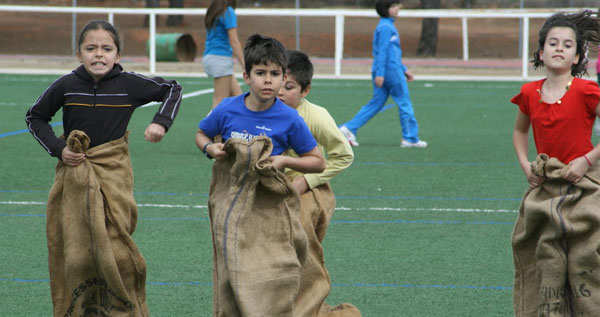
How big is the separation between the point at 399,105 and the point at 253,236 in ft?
25.9

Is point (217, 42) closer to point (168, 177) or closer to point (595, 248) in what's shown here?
point (168, 177)

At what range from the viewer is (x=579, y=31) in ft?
14.8

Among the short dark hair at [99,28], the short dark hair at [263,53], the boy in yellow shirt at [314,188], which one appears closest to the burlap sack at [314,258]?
the boy in yellow shirt at [314,188]

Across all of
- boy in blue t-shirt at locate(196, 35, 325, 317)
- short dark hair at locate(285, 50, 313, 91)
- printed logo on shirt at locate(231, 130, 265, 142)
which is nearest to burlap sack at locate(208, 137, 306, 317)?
boy in blue t-shirt at locate(196, 35, 325, 317)

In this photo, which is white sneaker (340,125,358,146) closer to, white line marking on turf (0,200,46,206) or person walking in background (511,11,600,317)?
white line marking on turf (0,200,46,206)

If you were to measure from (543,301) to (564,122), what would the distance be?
829 millimetres

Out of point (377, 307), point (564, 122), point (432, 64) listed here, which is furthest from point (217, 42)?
point (432, 64)

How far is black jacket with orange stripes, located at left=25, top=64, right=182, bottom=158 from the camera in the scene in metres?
4.50

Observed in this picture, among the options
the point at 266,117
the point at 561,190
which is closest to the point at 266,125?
the point at 266,117

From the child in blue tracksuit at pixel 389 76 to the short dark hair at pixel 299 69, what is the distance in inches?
271

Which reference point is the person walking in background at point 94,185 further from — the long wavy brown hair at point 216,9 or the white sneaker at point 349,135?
the white sneaker at point 349,135

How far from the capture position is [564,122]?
4320 millimetres

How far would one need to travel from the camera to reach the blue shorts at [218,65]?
35.4 feet

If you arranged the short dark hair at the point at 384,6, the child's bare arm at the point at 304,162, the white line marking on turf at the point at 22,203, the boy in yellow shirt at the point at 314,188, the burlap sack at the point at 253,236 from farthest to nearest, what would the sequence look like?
the short dark hair at the point at 384,6, the white line marking on turf at the point at 22,203, the boy in yellow shirt at the point at 314,188, the child's bare arm at the point at 304,162, the burlap sack at the point at 253,236
